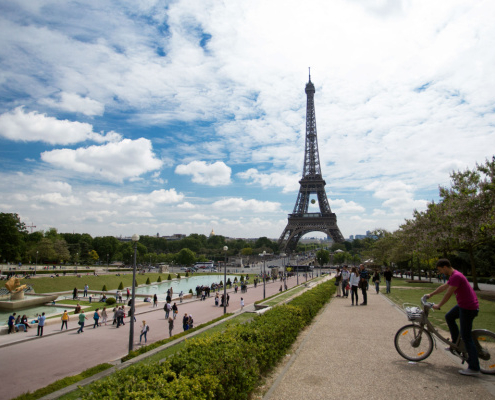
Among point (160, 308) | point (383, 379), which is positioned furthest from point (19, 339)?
point (383, 379)

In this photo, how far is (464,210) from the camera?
19.1 m

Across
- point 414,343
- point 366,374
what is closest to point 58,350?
point 366,374

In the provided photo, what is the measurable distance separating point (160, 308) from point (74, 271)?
128 ft

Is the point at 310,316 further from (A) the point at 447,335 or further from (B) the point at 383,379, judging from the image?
(B) the point at 383,379

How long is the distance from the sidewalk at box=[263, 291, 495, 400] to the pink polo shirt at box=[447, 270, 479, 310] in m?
1.25

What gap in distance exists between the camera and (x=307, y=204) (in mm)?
92875

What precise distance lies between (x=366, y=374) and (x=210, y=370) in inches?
128

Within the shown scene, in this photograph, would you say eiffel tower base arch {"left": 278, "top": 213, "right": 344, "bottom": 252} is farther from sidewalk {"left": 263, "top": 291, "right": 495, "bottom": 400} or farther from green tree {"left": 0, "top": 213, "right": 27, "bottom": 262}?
sidewalk {"left": 263, "top": 291, "right": 495, "bottom": 400}

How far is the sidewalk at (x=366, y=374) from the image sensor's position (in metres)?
5.34

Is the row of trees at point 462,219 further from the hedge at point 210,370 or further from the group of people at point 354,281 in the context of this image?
the hedge at point 210,370

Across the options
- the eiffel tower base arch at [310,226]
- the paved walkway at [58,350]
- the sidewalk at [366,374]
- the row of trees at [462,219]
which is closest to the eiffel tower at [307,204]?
the eiffel tower base arch at [310,226]

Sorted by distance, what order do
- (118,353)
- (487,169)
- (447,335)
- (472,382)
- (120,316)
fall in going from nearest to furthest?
(472,382), (447,335), (118,353), (487,169), (120,316)

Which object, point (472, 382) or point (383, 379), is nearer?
point (472, 382)

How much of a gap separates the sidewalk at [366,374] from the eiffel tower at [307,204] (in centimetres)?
8074
